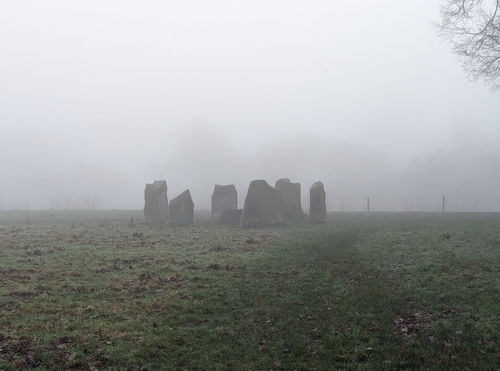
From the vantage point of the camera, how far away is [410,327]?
1028cm

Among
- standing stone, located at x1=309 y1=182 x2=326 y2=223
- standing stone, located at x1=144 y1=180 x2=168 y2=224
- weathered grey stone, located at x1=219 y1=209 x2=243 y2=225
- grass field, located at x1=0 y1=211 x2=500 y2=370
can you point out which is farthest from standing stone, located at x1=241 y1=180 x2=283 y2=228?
grass field, located at x1=0 y1=211 x2=500 y2=370

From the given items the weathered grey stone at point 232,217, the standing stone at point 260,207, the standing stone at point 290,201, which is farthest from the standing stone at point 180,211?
the standing stone at point 290,201

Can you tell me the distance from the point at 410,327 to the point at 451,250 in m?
10.8

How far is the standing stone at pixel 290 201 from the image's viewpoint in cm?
3969

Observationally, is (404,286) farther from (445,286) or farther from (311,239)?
(311,239)

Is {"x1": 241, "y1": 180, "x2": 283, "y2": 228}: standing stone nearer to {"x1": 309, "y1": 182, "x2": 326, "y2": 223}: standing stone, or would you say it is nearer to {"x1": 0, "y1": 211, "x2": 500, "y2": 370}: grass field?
{"x1": 309, "y1": 182, "x2": 326, "y2": 223}: standing stone

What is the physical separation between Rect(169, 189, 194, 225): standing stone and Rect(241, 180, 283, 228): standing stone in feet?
17.1

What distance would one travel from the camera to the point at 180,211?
3769cm

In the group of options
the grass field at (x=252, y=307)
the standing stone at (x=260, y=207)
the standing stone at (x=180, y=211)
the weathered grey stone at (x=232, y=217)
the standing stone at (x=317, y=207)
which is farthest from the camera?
the standing stone at (x=317, y=207)

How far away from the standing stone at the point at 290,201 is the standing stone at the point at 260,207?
3.73m

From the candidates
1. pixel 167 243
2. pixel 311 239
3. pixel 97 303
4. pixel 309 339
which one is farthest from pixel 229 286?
pixel 311 239

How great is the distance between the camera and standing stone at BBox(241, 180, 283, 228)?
34.9 metres

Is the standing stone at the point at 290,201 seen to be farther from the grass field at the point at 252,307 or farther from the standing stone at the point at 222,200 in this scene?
the grass field at the point at 252,307

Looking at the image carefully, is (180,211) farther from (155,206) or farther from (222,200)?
(222,200)
